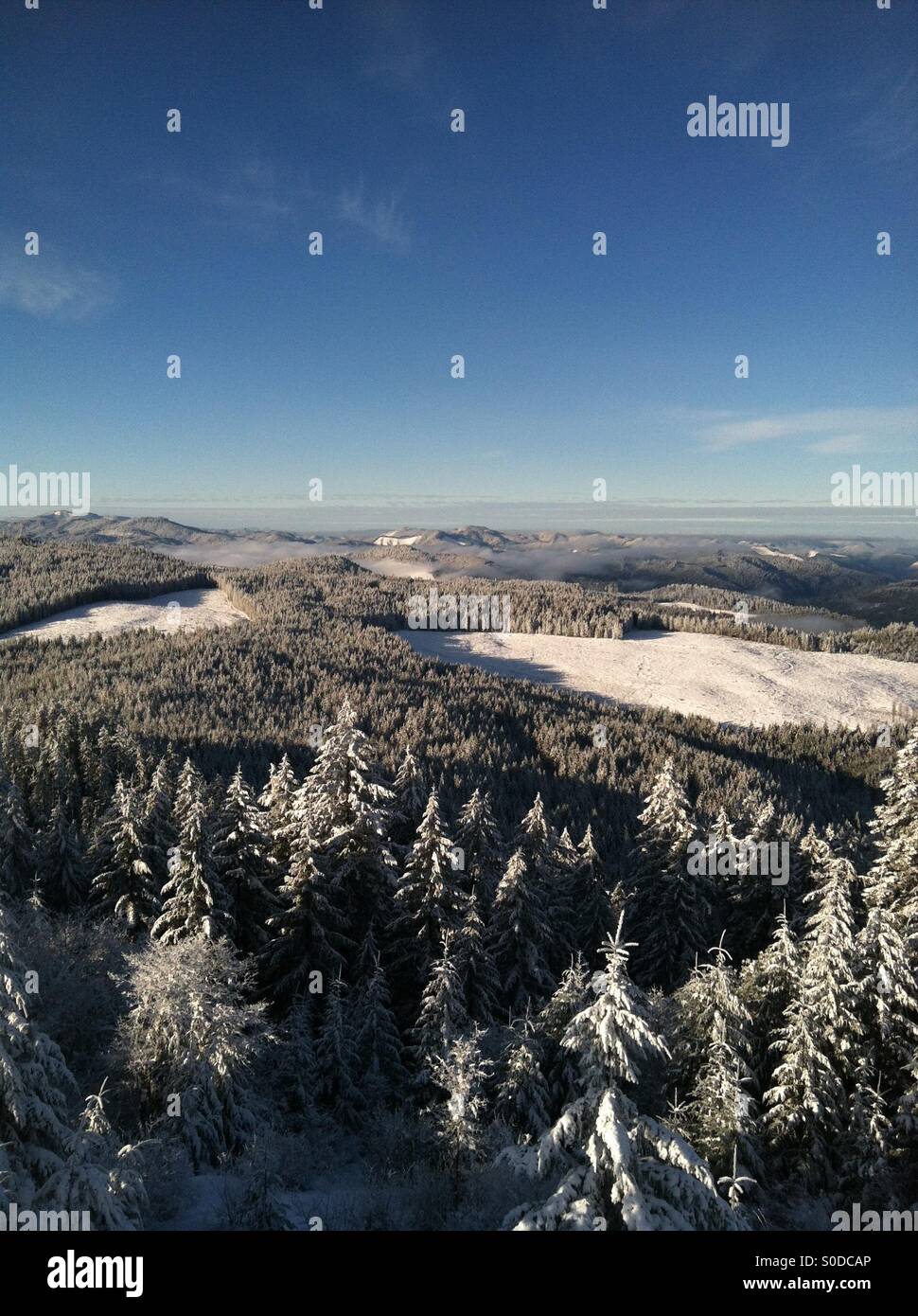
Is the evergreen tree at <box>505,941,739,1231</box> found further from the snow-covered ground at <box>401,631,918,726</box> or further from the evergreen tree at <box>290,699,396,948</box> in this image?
the snow-covered ground at <box>401,631,918,726</box>

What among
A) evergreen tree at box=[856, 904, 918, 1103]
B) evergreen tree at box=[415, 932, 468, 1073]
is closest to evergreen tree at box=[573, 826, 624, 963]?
evergreen tree at box=[415, 932, 468, 1073]

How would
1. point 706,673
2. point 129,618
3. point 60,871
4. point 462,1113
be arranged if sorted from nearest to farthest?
point 462,1113
point 60,871
point 706,673
point 129,618

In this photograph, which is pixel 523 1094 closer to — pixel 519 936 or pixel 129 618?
pixel 519 936

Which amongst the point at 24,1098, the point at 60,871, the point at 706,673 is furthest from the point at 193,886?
the point at 706,673

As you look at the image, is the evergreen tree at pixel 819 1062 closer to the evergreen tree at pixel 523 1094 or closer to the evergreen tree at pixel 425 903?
the evergreen tree at pixel 523 1094

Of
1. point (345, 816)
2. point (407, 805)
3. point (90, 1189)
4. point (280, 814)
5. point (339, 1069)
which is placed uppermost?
point (345, 816)
